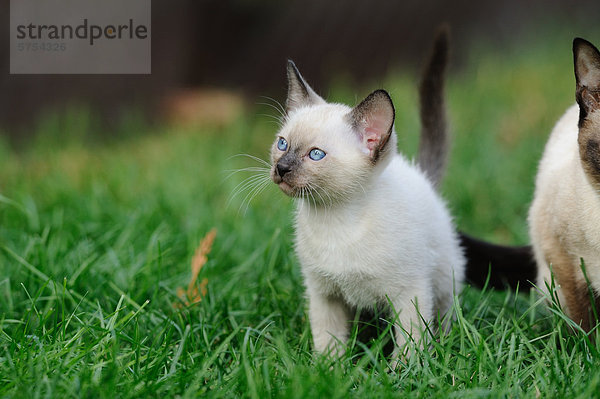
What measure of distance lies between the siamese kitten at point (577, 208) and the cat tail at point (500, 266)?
24cm

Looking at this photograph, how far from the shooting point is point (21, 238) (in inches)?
153

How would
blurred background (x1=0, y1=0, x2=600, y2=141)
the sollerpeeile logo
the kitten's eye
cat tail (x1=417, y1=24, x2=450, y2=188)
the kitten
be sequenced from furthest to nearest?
blurred background (x1=0, y1=0, x2=600, y2=141) → the sollerpeeile logo → cat tail (x1=417, y1=24, x2=450, y2=188) → the kitten's eye → the kitten

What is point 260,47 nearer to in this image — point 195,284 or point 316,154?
point 195,284

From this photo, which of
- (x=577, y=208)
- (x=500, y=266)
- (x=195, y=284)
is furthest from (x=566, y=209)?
(x=195, y=284)

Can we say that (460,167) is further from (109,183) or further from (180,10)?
(180,10)

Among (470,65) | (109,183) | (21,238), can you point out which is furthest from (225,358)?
(470,65)

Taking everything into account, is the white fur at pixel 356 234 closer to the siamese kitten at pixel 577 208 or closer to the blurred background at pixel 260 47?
the siamese kitten at pixel 577 208

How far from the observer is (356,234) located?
2730 mm

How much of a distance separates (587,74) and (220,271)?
6.55 feet

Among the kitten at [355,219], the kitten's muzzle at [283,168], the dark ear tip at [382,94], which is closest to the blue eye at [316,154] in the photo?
the kitten at [355,219]

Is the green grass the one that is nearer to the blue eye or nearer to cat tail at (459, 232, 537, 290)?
cat tail at (459, 232, 537, 290)

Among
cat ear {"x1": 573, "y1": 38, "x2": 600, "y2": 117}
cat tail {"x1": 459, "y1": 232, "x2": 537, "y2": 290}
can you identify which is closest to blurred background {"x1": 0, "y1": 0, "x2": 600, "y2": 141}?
cat tail {"x1": 459, "y1": 232, "x2": 537, "y2": 290}

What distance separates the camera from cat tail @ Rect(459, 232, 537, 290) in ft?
11.2

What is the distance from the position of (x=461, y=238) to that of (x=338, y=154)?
95 centimetres
